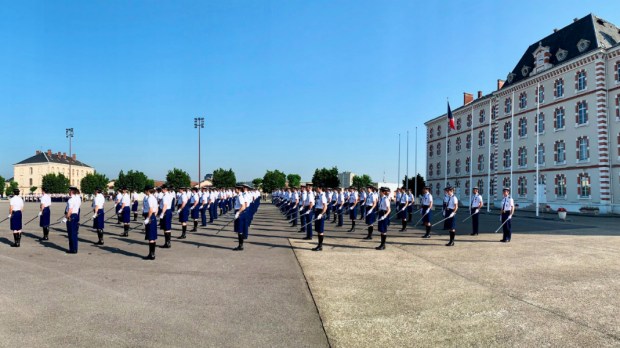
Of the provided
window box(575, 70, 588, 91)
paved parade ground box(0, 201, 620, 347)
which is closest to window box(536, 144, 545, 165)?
window box(575, 70, 588, 91)

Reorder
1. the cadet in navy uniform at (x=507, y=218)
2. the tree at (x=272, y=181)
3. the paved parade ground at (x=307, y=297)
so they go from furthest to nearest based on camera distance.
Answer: the tree at (x=272, y=181), the cadet in navy uniform at (x=507, y=218), the paved parade ground at (x=307, y=297)

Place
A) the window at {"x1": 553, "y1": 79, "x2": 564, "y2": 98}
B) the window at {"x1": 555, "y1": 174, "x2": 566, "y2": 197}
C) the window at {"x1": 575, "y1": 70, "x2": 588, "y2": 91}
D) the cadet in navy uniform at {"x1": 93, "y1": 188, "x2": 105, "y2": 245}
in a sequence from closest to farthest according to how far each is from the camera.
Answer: the cadet in navy uniform at {"x1": 93, "y1": 188, "x2": 105, "y2": 245}
the window at {"x1": 575, "y1": 70, "x2": 588, "y2": 91}
the window at {"x1": 555, "y1": 174, "x2": 566, "y2": 197}
the window at {"x1": 553, "y1": 79, "x2": 564, "y2": 98}

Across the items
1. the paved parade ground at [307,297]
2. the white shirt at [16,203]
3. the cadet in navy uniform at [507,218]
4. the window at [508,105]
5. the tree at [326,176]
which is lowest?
the paved parade ground at [307,297]

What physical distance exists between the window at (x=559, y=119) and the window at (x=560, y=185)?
5044 mm

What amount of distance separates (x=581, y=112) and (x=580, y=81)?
2.99 m

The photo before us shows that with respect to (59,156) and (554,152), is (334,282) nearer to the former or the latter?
(554,152)

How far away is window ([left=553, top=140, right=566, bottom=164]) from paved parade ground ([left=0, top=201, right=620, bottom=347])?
105ft

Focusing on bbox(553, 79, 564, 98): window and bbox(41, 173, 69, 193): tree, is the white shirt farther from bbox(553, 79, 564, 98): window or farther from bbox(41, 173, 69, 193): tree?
bbox(41, 173, 69, 193): tree

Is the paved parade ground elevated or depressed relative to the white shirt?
depressed

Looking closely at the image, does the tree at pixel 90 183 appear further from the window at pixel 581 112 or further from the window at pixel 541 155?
the window at pixel 581 112

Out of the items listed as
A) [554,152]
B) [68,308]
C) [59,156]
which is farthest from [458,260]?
[59,156]

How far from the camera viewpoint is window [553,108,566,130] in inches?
1614

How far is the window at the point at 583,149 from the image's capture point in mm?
37906

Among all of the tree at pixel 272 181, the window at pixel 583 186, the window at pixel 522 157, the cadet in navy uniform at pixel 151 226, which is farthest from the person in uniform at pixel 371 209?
the tree at pixel 272 181
